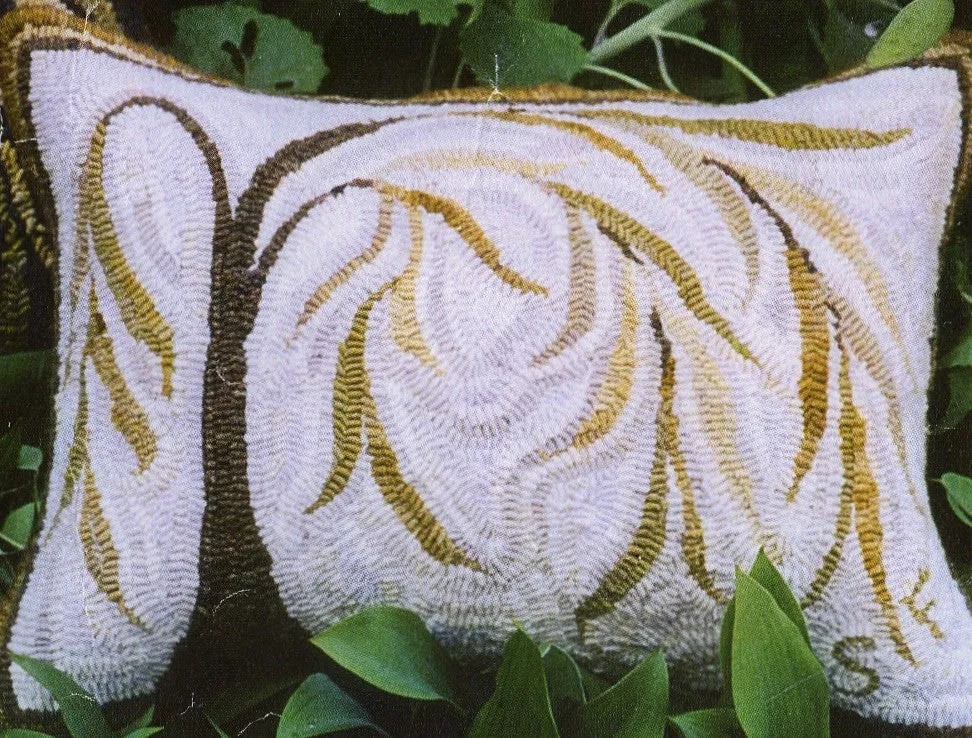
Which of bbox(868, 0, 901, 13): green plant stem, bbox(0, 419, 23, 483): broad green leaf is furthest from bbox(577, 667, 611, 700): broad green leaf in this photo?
bbox(868, 0, 901, 13): green plant stem

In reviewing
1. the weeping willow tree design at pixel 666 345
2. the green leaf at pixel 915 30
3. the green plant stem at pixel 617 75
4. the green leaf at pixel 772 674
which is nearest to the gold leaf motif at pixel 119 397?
the weeping willow tree design at pixel 666 345

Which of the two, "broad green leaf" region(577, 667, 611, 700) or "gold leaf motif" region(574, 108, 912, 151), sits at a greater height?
"gold leaf motif" region(574, 108, 912, 151)

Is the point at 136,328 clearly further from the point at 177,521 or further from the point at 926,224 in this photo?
the point at 926,224

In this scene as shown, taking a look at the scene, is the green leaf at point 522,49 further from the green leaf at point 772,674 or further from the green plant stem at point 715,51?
the green leaf at point 772,674

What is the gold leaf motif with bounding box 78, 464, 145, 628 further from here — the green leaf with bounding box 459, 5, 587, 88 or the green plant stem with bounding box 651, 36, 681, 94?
the green plant stem with bounding box 651, 36, 681, 94

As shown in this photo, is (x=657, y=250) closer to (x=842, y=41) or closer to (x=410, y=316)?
(x=410, y=316)

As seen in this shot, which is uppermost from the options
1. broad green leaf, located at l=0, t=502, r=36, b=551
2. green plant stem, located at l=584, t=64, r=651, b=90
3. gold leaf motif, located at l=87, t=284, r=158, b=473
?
green plant stem, located at l=584, t=64, r=651, b=90
